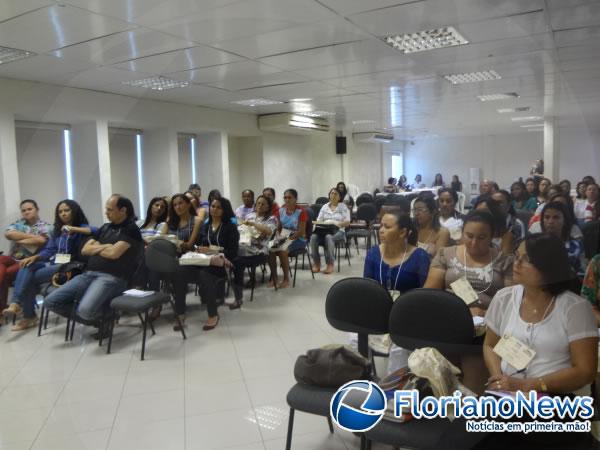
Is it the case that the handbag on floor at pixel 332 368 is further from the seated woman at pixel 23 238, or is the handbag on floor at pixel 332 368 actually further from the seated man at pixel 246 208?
the seated man at pixel 246 208

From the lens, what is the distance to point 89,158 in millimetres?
1668

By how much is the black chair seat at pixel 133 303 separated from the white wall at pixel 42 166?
4.21 feet

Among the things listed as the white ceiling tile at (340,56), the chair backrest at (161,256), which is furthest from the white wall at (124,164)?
the white ceiling tile at (340,56)

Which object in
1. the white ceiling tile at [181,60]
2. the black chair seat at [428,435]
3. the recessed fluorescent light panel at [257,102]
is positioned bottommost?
the black chair seat at [428,435]

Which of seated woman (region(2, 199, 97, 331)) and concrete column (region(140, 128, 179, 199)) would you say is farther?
seated woman (region(2, 199, 97, 331))

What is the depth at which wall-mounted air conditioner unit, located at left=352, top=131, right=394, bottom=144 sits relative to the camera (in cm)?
279

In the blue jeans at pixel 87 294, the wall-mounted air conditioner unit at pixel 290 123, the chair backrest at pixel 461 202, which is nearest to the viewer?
the chair backrest at pixel 461 202

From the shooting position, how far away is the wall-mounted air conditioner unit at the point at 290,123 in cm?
732

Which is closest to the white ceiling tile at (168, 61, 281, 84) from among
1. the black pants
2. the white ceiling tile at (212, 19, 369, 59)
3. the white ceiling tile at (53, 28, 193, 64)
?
the white ceiling tile at (212, 19, 369, 59)

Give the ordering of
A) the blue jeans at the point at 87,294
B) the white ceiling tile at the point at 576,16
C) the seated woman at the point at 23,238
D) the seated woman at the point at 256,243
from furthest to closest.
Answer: the seated woman at the point at 256,243, the blue jeans at the point at 87,294, the white ceiling tile at the point at 576,16, the seated woman at the point at 23,238

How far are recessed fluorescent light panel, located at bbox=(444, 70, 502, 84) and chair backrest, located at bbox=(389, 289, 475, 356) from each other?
3425mm

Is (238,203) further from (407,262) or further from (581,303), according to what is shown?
(581,303)

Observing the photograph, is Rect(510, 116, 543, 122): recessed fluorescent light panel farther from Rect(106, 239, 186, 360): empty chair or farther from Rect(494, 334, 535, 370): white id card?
Rect(106, 239, 186, 360): empty chair

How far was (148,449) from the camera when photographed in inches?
77.4
